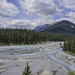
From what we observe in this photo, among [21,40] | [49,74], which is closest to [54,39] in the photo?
[21,40]

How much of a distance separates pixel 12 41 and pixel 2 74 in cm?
8223

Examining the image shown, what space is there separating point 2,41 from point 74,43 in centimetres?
7340

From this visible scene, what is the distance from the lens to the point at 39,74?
874 inches

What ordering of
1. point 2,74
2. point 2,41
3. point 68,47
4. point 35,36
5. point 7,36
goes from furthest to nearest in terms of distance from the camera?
point 35,36 → point 7,36 → point 2,41 → point 68,47 → point 2,74

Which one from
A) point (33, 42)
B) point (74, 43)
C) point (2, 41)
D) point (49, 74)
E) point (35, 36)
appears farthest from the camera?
point (35, 36)

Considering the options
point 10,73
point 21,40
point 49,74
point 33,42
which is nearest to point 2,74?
point 10,73

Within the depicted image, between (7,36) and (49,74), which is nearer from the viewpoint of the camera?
(49,74)

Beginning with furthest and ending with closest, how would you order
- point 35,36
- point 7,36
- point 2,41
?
1. point 35,36
2. point 7,36
3. point 2,41

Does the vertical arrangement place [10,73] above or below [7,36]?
below

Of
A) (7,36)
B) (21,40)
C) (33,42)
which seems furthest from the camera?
(33,42)

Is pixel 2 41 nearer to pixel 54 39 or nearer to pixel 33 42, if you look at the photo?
pixel 33 42

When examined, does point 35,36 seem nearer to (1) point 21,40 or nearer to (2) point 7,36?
(1) point 21,40

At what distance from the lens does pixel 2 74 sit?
21266mm

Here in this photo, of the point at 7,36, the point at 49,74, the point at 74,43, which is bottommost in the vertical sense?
the point at 49,74
